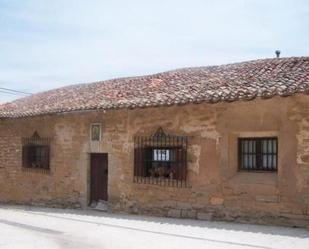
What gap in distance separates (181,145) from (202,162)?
71 centimetres

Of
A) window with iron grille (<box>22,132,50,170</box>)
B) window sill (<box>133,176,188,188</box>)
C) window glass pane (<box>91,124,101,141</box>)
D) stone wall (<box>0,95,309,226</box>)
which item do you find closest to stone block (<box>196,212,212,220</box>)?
stone wall (<box>0,95,309,226</box>)

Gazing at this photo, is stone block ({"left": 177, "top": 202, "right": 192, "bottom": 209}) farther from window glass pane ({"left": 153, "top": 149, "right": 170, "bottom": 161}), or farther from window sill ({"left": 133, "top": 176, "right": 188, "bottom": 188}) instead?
window glass pane ({"left": 153, "top": 149, "right": 170, "bottom": 161})

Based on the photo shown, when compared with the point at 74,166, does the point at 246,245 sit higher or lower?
lower

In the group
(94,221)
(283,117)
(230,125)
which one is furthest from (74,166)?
(283,117)

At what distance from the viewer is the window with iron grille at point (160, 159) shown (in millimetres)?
12289

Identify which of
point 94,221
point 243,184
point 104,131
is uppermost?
point 104,131

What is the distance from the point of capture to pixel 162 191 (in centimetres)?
1261

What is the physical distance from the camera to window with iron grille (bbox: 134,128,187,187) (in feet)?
40.3

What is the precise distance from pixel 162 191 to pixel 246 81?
336 centimetres

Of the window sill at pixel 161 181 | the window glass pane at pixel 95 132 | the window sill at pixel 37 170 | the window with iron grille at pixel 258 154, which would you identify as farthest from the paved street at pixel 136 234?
the window sill at pixel 37 170

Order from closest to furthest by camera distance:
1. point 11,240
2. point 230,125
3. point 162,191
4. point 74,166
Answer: point 11,240, point 230,125, point 162,191, point 74,166

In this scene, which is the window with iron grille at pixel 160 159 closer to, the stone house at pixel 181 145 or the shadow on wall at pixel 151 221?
the stone house at pixel 181 145

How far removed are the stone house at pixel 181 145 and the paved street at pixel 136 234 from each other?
681 mm

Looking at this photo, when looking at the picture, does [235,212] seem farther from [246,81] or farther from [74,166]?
[74,166]
